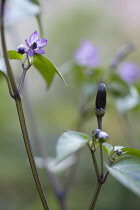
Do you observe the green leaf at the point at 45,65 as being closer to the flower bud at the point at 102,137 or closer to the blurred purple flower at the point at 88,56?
the flower bud at the point at 102,137

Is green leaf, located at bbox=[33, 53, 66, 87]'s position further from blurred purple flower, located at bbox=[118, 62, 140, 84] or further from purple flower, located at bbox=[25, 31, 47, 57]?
blurred purple flower, located at bbox=[118, 62, 140, 84]

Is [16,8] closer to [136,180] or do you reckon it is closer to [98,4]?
[136,180]

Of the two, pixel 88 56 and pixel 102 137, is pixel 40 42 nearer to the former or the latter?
pixel 102 137

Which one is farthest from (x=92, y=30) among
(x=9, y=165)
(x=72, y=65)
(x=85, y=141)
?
(x=85, y=141)

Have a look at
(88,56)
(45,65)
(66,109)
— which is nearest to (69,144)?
(45,65)

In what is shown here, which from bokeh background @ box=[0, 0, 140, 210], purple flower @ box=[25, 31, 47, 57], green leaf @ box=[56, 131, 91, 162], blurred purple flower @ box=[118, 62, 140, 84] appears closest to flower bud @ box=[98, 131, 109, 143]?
green leaf @ box=[56, 131, 91, 162]

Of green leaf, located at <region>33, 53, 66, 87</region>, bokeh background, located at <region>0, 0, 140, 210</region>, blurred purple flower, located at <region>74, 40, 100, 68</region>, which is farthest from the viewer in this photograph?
bokeh background, located at <region>0, 0, 140, 210</region>

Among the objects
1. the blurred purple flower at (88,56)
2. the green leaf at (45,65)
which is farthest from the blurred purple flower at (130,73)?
the green leaf at (45,65)
